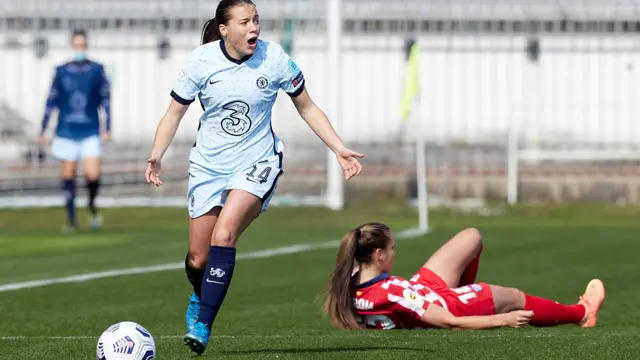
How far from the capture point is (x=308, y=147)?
986 inches

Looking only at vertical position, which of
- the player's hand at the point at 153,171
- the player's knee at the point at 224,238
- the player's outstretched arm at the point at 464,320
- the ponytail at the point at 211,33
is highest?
the ponytail at the point at 211,33

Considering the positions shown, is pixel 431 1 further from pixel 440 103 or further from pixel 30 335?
pixel 30 335

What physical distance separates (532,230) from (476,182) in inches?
247

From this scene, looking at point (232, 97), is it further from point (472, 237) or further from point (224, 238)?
point (472, 237)

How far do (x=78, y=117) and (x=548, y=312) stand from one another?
10755 mm

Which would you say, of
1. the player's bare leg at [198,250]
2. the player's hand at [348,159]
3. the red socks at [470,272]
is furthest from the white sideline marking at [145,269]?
the player's hand at [348,159]

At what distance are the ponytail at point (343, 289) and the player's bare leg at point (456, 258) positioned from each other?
60cm

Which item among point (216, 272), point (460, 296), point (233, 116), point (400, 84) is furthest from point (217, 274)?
point (400, 84)

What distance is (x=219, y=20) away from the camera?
7.64 meters

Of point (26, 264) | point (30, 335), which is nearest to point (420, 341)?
point (30, 335)

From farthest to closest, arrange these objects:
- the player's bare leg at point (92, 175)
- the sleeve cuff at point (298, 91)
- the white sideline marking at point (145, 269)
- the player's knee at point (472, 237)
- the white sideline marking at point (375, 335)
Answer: the player's bare leg at point (92, 175)
the white sideline marking at point (145, 269)
the player's knee at point (472, 237)
the white sideline marking at point (375, 335)
the sleeve cuff at point (298, 91)

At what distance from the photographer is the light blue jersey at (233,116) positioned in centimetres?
754

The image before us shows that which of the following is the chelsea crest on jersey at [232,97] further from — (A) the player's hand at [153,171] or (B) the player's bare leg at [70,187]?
(B) the player's bare leg at [70,187]

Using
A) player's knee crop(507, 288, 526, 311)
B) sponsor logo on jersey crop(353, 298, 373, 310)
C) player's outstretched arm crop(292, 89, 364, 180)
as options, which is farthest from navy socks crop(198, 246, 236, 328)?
player's knee crop(507, 288, 526, 311)
